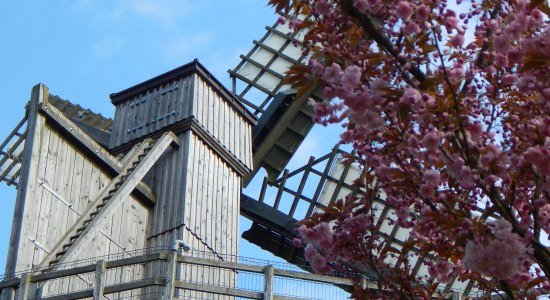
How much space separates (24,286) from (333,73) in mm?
7298

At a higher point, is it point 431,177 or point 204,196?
point 204,196

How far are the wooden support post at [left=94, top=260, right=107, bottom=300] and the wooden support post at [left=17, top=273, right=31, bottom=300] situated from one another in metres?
0.91

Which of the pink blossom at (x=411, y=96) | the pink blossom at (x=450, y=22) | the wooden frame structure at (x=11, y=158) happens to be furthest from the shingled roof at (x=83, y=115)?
the pink blossom at (x=411, y=96)

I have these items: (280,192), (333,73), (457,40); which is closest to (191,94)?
(280,192)

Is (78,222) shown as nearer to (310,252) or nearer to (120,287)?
(120,287)

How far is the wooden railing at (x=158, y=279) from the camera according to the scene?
11.8 meters

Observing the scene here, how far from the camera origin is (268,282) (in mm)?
12102

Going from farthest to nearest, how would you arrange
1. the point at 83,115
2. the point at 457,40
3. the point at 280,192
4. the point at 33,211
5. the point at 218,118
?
the point at 83,115 → the point at 280,192 → the point at 218,118 → the point at 33,211 → the point at 457,40

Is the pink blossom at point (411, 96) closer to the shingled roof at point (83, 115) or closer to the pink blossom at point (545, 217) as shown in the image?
the pink blossom at point (545, 217)

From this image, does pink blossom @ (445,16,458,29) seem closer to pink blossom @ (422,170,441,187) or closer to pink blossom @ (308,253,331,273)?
pink blossom @ (422,170,441,187)

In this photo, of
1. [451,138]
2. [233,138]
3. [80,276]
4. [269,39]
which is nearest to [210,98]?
[233,138]

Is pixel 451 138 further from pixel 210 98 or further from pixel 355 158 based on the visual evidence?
pixel 210 98

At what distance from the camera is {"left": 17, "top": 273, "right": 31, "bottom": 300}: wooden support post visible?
39.5 ft

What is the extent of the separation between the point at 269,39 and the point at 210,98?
25.6ft
